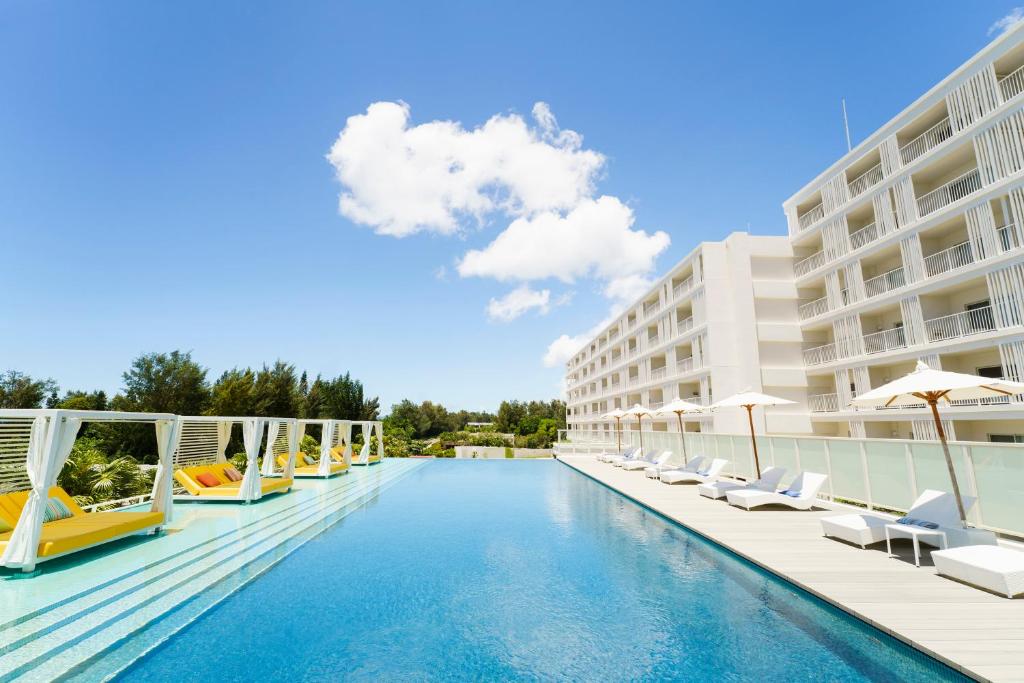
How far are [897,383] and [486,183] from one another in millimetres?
15406

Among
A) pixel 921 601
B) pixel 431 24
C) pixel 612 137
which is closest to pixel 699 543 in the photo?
pixel 921 601

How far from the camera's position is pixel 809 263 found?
85.6ft

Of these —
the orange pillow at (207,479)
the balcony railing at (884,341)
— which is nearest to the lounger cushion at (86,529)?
the orange pillow at (207,479)

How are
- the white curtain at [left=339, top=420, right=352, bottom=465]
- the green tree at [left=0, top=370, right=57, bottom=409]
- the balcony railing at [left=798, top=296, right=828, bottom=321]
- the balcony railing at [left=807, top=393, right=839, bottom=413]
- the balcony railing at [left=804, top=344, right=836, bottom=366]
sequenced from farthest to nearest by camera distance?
1. the green tree at [left=0, top=370, right=57, bottom=409]
2. the balcony railing at [left=798, top=296, right=828, bottom=321]
3. the balcony railing at [left=804, top=344, right=836, bottom=366]
4. the balcony railing at [left=807, top=393, right=839, bottom=413]
5. the white curtain at [left=339, top=420, right=352, bottom=465]

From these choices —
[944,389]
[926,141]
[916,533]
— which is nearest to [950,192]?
[926,141]

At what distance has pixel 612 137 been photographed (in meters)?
16.6

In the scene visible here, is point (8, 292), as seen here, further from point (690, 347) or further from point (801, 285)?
point (801, 285)

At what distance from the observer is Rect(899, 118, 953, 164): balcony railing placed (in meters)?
18.8

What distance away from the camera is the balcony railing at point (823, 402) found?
24.1 m

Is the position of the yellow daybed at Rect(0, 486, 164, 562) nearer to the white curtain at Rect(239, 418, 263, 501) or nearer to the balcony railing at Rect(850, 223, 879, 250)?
the white curtain at Rect(239, 418, 263, 501)

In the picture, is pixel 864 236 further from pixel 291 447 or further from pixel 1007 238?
pixel 291 447

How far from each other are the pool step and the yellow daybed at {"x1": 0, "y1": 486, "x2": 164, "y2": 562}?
137 cm

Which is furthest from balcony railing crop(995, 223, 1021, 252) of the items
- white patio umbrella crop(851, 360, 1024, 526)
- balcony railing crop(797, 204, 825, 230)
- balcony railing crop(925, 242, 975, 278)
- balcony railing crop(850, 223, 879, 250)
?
white patio umbrella crop(851, 360, 1024, 526)

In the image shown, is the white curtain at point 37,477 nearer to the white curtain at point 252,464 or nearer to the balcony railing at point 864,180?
the white curtain at point 252,464
